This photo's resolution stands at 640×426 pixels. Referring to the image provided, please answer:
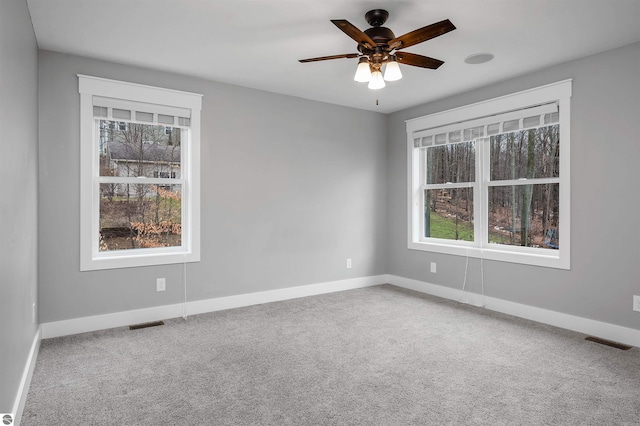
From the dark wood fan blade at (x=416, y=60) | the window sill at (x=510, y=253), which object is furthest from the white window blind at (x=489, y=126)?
the dark wood fan blade at (x=416, y=60)

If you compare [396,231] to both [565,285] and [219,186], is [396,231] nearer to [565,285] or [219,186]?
[565,285]

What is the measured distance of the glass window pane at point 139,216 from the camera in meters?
3.73

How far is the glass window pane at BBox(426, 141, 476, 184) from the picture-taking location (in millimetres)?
4578

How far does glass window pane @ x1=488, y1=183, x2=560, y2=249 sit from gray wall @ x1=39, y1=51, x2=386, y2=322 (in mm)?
1637

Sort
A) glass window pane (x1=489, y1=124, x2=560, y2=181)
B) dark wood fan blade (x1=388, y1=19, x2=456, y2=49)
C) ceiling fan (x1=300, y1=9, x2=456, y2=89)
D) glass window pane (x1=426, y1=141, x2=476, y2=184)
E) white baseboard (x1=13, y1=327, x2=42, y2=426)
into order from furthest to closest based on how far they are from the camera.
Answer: glass window pane (x1=426, y1=141, x2=476, y2=184), glass window pane (x1=489, y1=124, x2=560, y2=181), ceiling fan (x1=300, y1=9, x2=456, y2=89), dark wood fan blade (x1=388, y1=19, x2=456, y2=49), white baseboard (x1=13, y1=327, x2=42, y2=426)

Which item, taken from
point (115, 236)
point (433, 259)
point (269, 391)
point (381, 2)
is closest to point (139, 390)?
point (269, 391)

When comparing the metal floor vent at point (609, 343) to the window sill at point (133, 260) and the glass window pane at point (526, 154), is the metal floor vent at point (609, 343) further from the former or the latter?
the window sill at point (133, 260)

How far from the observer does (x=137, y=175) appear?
385 centimetres

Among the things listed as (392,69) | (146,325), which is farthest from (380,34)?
(146,325)

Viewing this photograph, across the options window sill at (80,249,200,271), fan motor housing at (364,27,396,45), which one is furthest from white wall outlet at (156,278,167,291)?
fan motor housing at (364,27,396,45)

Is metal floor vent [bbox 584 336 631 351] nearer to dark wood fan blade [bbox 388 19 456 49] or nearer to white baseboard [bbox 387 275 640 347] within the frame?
white baseboard [bbox 387 275 640 347]

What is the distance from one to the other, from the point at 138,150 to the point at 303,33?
6.82 ft

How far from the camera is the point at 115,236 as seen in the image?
3.78 m

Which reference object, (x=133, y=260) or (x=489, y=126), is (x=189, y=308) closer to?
(x=133, y=260)
